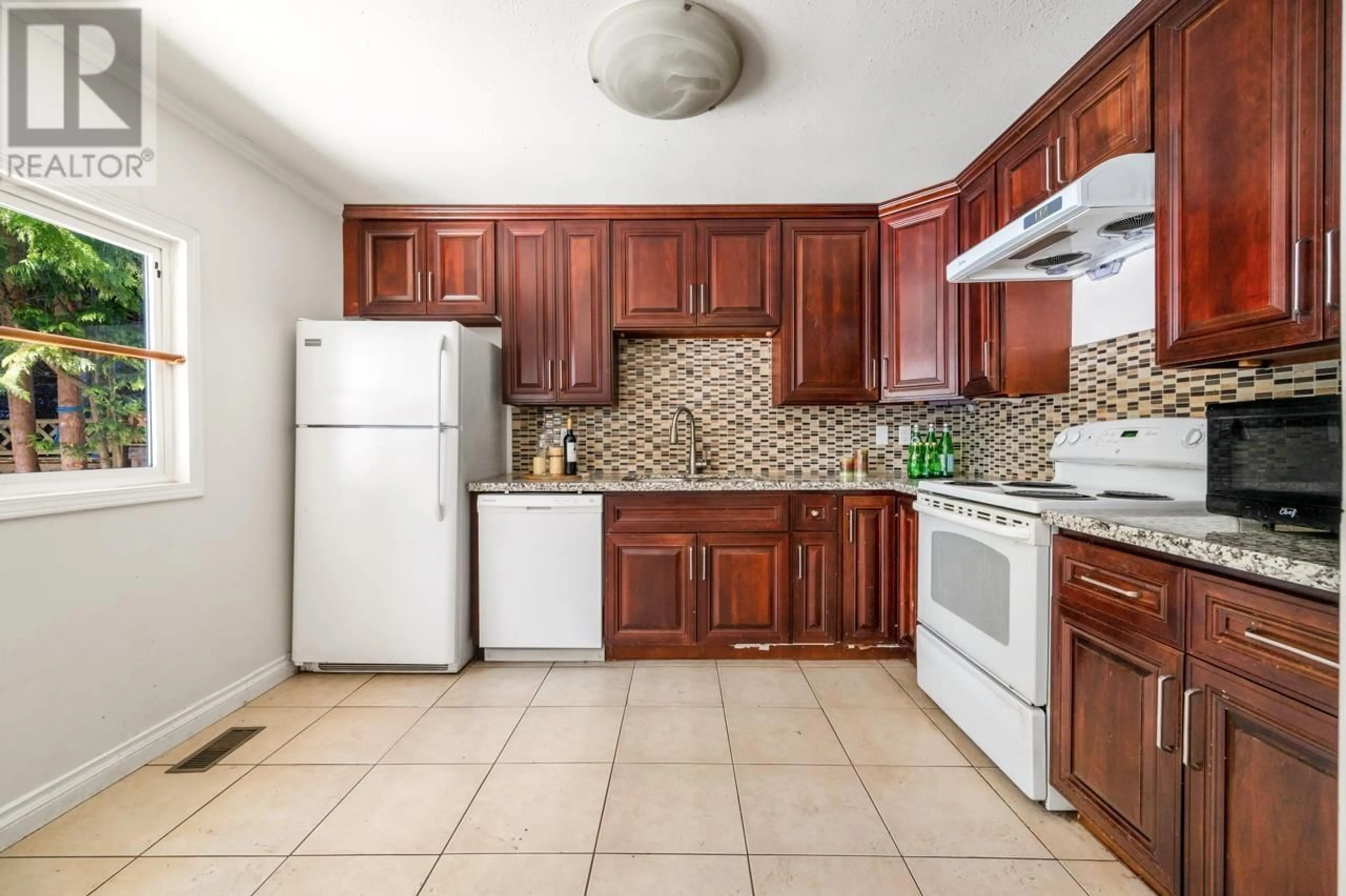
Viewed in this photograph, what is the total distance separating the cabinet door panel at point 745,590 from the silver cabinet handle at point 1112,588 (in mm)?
1353

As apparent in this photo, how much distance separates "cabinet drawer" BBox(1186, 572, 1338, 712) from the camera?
0.95 meters

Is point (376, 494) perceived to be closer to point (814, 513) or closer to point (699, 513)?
point (699, 513)

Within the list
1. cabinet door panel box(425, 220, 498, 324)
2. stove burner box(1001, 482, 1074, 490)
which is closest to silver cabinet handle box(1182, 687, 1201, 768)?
stove burner box(1001, 482, 1074, 490)

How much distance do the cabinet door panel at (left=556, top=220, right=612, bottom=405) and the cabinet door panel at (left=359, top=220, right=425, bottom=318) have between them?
0.73 m

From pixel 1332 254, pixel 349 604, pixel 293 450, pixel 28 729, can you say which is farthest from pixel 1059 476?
pixel 28 729

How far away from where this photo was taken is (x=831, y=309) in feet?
9.79

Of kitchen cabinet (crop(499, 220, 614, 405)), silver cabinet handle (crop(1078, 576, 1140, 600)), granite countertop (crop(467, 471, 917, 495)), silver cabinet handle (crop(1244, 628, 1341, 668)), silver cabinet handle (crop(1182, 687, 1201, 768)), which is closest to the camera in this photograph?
silver cabinet handle (crop(1244, 628, 1341, 668))

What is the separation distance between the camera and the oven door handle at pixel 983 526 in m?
1.67

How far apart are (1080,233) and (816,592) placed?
1763 millimetres

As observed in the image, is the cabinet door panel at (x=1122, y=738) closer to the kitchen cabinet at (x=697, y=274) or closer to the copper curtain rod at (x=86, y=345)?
the kitchen cabinet at (x=697, y=274)

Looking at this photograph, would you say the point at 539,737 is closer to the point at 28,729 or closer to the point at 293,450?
the point at 28,729

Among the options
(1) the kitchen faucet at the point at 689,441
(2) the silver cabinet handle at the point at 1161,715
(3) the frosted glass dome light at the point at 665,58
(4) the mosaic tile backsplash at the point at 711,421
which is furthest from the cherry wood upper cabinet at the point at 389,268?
(2) the silver cabinet handle at the point at 1161,715

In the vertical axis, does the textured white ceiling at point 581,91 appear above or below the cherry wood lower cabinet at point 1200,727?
above

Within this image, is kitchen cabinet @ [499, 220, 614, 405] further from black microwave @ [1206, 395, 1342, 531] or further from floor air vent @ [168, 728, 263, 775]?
black microwave @ [1206, 395, 1342, 531]
